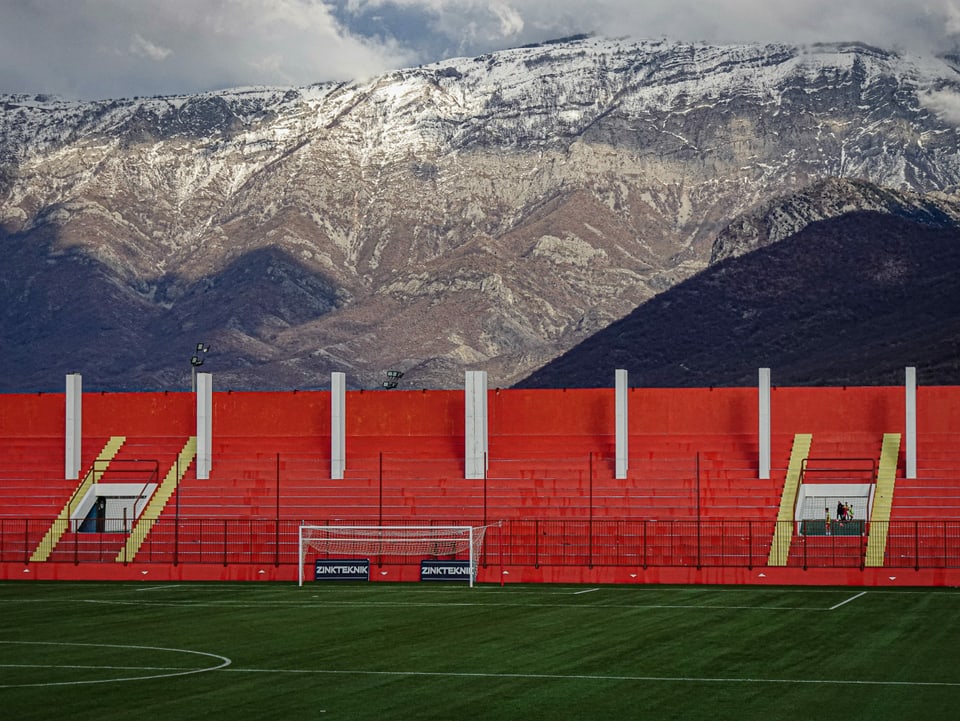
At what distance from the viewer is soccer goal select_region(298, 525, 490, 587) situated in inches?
2106

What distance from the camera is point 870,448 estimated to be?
211 ft

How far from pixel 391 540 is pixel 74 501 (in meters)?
15.2

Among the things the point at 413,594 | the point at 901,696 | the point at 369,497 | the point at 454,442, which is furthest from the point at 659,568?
the point at 901,696

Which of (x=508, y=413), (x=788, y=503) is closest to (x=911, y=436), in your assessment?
(x=788, y=503)

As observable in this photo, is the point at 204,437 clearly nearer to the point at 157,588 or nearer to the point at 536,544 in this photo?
the point at 157,588

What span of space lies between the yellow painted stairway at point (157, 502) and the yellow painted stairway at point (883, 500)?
76.1 ft

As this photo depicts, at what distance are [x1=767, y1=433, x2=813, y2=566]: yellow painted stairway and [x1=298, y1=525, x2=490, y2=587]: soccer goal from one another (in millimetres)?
9063

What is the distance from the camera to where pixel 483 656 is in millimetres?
29094

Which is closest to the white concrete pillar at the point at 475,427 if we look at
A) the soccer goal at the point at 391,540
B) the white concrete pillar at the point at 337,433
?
the white concrete pillar at the point at 337,433

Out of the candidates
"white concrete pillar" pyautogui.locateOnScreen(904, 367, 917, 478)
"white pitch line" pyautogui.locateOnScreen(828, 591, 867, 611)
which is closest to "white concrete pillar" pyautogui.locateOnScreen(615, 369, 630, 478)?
"white concrete pillar" pyautogui.locateOnScreen(904, 367, 917, 478)

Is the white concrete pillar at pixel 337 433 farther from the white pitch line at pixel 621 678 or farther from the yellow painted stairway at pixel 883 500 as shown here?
the white pitch line at pixel 621 678

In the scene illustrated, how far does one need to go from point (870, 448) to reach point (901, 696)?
4097 centimetres

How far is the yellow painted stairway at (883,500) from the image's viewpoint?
170 ft

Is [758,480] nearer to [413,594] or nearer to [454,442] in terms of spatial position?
[454,442]
